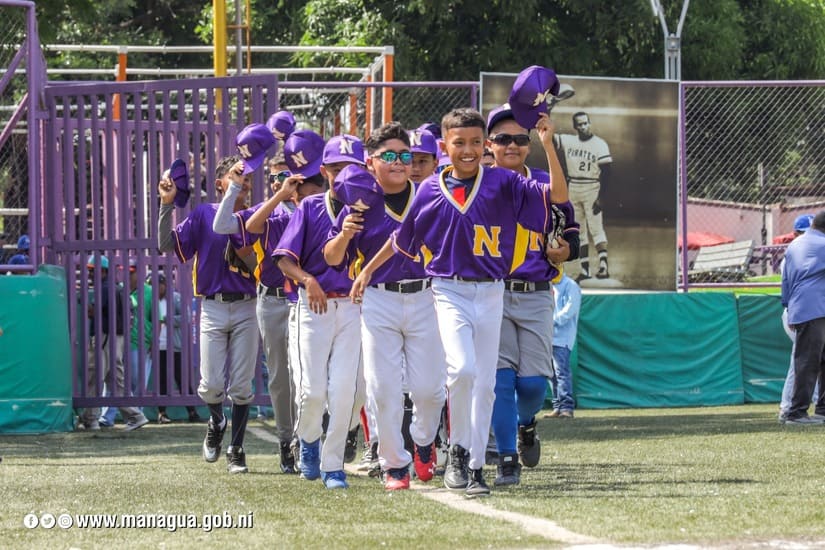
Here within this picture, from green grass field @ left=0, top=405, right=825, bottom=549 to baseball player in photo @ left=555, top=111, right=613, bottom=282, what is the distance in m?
5.78

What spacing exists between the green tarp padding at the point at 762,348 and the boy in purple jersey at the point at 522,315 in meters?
10.00

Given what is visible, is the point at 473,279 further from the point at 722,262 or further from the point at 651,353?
the point at 722,262

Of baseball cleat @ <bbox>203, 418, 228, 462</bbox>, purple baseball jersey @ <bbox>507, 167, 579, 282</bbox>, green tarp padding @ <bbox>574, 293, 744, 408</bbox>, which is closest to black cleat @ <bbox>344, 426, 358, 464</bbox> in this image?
baseball cleat @ <bbox>203, 418, 228, 462</bbox>

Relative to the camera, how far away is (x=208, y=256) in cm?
1027

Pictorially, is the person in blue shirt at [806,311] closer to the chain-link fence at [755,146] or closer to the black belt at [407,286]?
the chain-link fence at [755,146]

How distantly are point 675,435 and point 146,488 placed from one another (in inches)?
217

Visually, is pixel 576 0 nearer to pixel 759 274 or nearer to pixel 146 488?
pixel 759 274

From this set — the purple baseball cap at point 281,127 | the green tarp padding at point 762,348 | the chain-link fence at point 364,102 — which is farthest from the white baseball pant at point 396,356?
the green tarp padding at point 762,348

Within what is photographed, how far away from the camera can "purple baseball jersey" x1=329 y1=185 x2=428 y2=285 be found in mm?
8211

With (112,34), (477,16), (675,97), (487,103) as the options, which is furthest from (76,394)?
(112,34)

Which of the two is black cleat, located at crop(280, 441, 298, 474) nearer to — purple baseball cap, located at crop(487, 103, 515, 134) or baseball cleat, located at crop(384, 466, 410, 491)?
baseball cleat, located at crop(384, 466, 410, 491)

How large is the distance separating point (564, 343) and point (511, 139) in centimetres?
802

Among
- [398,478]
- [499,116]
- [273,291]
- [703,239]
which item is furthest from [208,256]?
[703,239]

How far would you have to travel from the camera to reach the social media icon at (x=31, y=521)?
708cm
